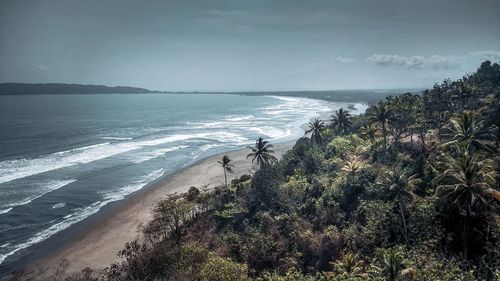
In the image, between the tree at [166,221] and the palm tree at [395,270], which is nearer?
the palm tree at [395,270]

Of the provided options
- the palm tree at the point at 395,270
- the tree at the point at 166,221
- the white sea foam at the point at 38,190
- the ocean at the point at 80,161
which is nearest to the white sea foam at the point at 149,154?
the ocean at the point at 80,161

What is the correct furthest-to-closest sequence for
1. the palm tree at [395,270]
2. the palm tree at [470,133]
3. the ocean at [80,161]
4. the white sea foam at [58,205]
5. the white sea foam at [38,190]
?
the white sea foam at [38,190], the white sea foam at [58,205], the ocean at [80,161], the palm tree at [470,133], the palm tree at [395,270]

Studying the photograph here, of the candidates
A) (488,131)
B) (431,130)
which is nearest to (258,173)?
(488,131)

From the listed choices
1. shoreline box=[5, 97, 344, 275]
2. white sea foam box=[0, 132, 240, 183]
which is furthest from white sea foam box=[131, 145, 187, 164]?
shoreline box=[5, 97, 344, 275]

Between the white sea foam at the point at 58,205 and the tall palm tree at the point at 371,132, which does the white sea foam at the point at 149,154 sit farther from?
the tall palm tree at the point at 371,132

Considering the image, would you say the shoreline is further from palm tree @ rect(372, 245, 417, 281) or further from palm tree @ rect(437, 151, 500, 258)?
palm tree @ rect(437, 151, 500, 258)

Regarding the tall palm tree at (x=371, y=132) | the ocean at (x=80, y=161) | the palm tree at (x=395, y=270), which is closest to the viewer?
the palm tree at (x=395, y=270)
